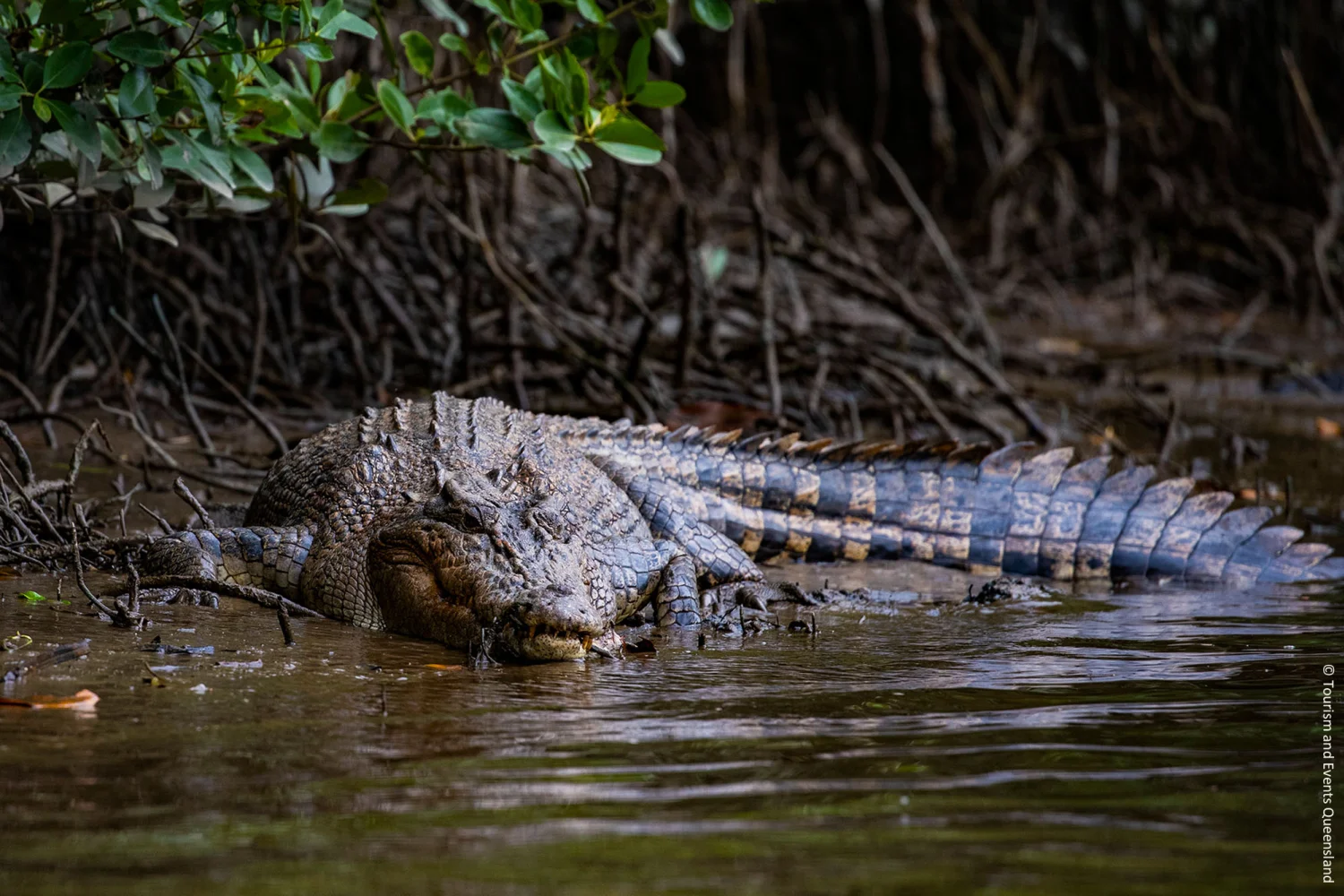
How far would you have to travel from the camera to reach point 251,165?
3.87 m

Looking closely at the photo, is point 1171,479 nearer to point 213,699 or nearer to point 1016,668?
point 1016,668

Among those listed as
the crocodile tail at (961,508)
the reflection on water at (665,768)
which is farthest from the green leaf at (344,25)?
the crocodile tail at (961,508)

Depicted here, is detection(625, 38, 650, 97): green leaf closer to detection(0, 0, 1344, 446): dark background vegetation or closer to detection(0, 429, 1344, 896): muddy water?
detection(0, 0, 1344, 446): dark background vegetation

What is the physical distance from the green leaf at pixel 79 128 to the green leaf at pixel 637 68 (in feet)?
4.17

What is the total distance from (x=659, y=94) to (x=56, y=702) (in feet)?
6.79

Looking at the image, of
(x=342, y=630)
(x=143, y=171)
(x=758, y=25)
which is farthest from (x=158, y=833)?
(x=758, y=25)

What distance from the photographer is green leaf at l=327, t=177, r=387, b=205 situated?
4379 millimetres

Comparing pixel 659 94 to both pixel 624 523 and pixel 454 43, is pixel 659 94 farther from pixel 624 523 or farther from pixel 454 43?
pixel 624 523

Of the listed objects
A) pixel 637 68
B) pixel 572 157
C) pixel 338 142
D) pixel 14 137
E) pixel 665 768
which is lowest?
pixel 665 768

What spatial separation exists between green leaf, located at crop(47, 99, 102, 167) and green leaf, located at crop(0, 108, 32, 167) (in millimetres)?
74

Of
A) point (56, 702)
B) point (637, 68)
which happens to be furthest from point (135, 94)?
point (56, 702)

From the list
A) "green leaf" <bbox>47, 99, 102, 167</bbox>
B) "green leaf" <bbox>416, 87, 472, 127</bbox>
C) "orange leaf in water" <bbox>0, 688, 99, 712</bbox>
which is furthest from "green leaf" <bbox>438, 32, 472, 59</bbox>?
"orange leaf in water" <bbox>0, 688, 99, 712</bbox>

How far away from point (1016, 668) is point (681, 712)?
33.2 inches

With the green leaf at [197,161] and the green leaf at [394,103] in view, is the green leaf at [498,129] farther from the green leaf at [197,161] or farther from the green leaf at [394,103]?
the green leaf at [197,161]
